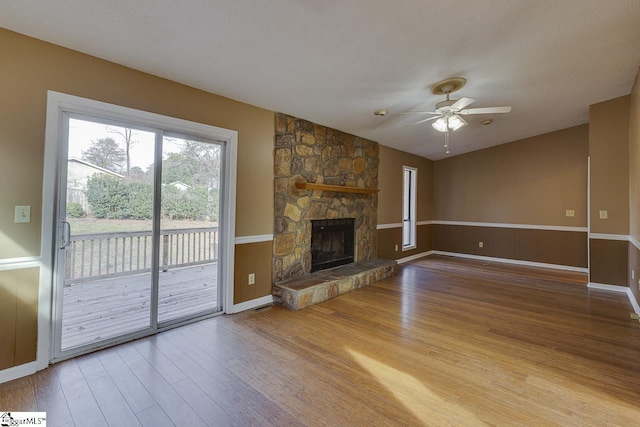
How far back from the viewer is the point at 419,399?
6.52 ft

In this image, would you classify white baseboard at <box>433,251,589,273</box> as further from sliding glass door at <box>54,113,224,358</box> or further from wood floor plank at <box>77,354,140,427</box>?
wood floor plank at <box>77,354,140,427</box>

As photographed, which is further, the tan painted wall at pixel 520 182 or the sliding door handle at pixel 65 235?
the tan painted wall at pixel 520 182

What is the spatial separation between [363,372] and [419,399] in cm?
46

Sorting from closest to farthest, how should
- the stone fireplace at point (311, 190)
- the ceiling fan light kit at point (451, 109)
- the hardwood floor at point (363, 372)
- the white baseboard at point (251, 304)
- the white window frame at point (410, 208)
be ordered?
the hardwood floor at point (363, 372) → the ceiling fan light kit at point (451, 109) → the white baseboard at point (251, 304) → the stone fireplace at point (311, 190) → the white window frame at point (410, 208)

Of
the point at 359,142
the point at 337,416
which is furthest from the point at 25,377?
the point at 359,142

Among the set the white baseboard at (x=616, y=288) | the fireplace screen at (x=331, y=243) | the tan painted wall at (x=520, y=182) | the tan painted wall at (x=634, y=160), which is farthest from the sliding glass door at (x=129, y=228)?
the tan painted wall at (x=520, y=182)

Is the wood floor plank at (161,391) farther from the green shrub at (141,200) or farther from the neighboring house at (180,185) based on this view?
the neighboring house at (180,185)

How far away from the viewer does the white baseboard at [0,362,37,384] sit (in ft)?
6.98

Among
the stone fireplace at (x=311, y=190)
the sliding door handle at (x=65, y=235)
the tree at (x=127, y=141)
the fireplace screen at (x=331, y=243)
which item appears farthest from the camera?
the fireplace screen at (x=331, y=243)

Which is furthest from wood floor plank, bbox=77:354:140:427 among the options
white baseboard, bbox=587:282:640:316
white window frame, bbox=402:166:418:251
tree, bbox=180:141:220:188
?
white window frame, bbox=402:166:418:251

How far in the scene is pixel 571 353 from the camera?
261 centimetres

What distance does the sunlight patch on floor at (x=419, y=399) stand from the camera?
5.90ft

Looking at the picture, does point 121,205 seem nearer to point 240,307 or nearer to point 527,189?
point 240,307

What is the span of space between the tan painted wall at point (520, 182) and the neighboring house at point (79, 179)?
7.25 m
